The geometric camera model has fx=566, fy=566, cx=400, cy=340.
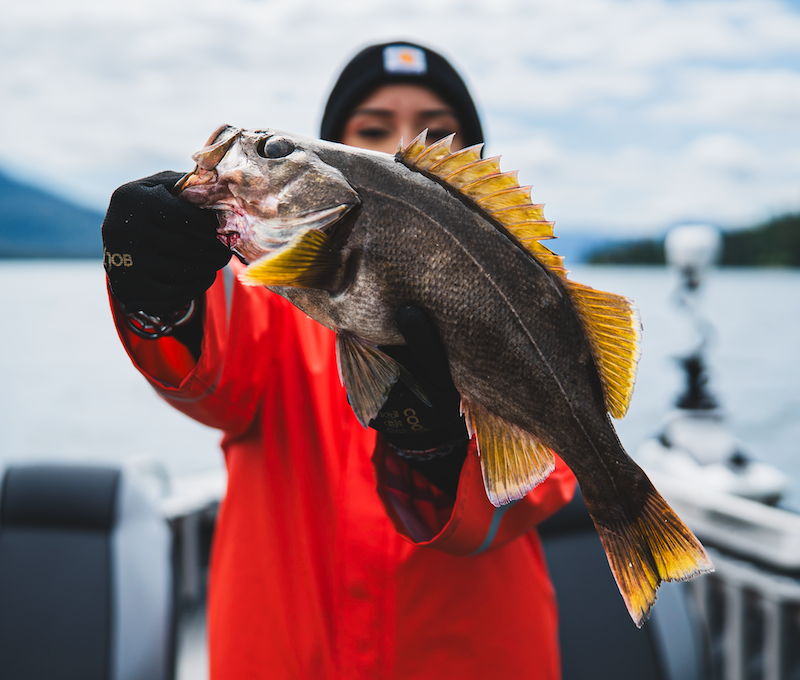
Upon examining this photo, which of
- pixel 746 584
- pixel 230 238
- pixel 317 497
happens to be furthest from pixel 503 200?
pixel 746 584

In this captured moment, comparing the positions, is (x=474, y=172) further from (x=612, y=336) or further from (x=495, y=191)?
(x=612, y=336)

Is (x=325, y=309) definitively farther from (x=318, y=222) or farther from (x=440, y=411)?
(x=440, y=411)

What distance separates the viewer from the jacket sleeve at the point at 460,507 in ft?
4.44

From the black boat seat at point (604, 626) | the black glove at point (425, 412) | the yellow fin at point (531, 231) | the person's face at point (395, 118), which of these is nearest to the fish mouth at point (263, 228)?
the black glove at point (425, 412)

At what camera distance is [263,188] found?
116 centimetres

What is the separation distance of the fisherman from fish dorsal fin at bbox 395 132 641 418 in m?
0.32

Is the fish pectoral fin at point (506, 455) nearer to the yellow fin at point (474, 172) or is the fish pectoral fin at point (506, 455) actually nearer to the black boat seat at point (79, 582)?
the yellow fin at point (474, 172)

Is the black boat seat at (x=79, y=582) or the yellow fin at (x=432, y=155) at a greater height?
the yellow fin at (x=432, y=155)

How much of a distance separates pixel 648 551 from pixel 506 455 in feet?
1.09

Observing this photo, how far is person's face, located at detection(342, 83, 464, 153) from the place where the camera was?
203 cm

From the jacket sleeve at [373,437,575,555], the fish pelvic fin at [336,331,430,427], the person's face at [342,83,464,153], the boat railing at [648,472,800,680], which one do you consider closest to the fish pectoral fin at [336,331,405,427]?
the fish pelvic fin at [336,331,430,427]

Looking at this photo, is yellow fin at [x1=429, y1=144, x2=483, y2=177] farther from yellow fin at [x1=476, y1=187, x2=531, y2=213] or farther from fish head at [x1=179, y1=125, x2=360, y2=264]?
fish head at [x1=179, y1=125, x2=360, y2=264]

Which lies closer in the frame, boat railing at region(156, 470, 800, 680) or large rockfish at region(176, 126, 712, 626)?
large rockfish at region(176, 126, 712, 626)

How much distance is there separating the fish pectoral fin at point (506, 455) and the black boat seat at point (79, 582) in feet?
6.78
